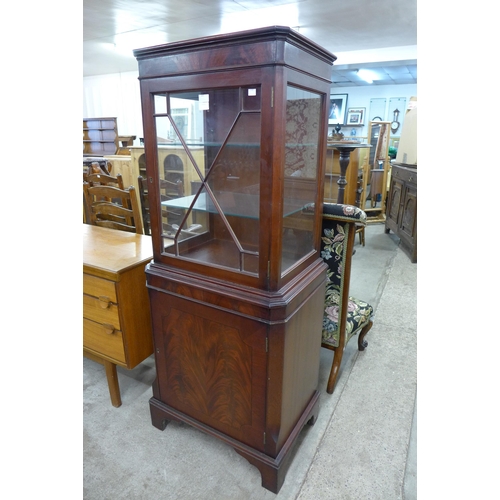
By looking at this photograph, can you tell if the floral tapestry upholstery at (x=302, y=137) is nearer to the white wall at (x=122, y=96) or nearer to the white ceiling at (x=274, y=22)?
the white ceiling at (x=274, y=22)

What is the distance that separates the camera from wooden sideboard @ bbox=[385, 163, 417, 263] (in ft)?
11.7

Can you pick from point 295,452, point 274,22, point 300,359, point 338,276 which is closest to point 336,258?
point 338,276

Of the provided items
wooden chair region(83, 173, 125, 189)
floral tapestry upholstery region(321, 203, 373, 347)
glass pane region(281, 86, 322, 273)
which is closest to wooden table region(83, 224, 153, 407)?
wooden chair region(83, 173, 125, 189)

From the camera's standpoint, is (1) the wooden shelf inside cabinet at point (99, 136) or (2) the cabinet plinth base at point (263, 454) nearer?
(2) the cabinet plinth base at point (263, 454)

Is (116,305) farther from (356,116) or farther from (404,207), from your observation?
(356,116)

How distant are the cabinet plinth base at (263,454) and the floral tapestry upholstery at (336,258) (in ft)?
1.21

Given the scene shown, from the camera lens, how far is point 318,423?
5.31ft

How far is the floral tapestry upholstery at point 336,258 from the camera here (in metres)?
1.50

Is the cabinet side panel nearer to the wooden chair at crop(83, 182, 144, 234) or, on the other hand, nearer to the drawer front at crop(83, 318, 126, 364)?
the drawer front at crop(83, 318, 126, 364)

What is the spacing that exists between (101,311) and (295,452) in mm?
1021

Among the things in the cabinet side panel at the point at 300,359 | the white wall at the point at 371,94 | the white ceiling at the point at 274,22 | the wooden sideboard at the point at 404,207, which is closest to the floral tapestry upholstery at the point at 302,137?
A: the cabinet side panel at the point at 300,359

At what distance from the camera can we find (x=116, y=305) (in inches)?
58.5
